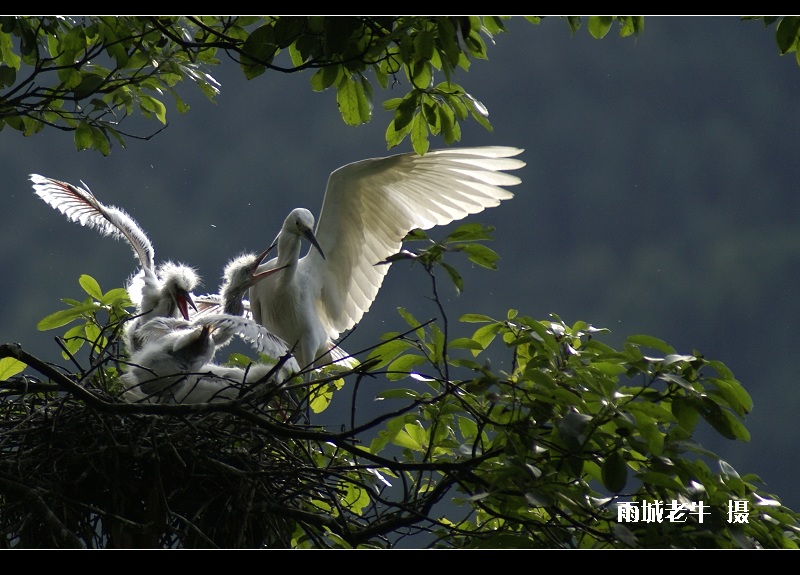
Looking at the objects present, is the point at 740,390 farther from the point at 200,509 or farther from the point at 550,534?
the point at 200,509

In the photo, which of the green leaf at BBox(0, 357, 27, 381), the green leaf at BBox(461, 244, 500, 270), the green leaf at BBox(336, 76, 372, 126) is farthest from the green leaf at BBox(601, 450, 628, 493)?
the green leaf at BBox(0, 357, 27, 381)

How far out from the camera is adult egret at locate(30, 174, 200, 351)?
10.4 ft

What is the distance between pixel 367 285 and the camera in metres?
3.96

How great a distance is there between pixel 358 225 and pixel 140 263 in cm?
88

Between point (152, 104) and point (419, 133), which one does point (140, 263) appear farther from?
point (419, 133)

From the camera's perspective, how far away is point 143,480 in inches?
86.4

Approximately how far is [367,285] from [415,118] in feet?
5.71

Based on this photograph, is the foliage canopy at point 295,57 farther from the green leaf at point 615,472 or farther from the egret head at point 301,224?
the egret head at point 301,224

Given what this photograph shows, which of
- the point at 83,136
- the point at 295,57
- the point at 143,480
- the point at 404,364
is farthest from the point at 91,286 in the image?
the point at 404,364

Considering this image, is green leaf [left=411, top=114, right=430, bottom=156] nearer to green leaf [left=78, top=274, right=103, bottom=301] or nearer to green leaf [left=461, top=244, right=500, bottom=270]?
green leaf [left=461, top=244, right=500, bottom=270]

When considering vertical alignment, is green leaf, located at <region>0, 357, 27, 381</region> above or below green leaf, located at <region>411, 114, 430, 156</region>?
below

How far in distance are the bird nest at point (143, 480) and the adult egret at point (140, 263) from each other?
2.85ft

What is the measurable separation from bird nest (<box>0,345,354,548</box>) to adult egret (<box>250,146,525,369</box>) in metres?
1.31
